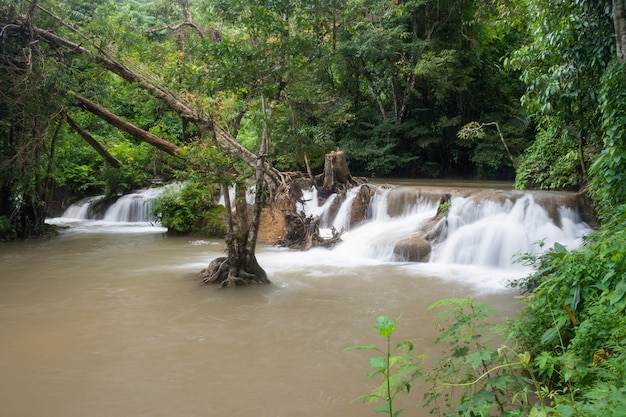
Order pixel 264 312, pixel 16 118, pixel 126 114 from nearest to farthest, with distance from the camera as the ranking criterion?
pixel 264 312, pixel 16 118, pixel 126 114

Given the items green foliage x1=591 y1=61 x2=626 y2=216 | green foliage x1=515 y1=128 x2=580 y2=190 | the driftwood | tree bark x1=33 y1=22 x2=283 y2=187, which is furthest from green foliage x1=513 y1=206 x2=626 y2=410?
the driftwood

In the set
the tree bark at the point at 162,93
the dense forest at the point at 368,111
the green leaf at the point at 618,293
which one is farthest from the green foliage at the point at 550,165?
the green leaf at the point at 618,293

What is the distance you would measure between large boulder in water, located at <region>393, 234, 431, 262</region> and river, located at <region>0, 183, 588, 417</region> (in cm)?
46

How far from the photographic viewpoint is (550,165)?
1231 centimetres

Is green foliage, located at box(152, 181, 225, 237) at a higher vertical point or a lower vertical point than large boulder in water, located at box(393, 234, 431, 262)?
higher

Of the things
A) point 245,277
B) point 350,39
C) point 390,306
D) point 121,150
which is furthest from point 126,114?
point 390,306

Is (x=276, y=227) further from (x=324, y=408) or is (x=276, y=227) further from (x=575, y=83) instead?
(x=324, y=408)

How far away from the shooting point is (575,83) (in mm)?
6973

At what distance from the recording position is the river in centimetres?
407

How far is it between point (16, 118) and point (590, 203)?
13.9 m

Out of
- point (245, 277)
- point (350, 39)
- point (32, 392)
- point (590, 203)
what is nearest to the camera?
point (32, 392)

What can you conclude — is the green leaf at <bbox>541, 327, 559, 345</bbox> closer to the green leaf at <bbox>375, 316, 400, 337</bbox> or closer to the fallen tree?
the green leaf at <bbox>375, 316, 400, 337</bbox>

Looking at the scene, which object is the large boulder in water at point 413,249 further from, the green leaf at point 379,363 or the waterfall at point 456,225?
the green leaf at point 379,363

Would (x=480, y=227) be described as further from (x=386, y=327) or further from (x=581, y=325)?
(x=386, y=327)
